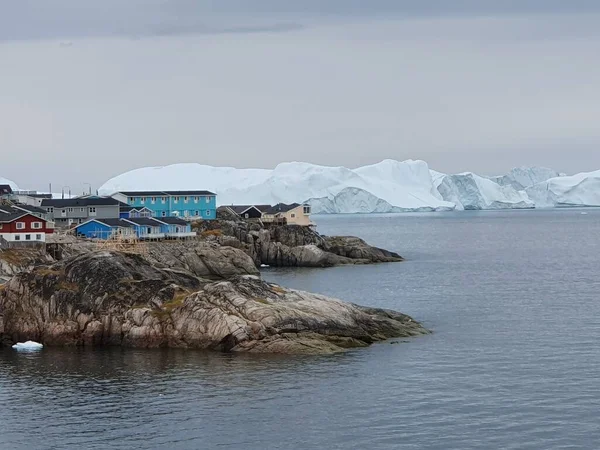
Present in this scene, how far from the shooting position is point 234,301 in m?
45.6

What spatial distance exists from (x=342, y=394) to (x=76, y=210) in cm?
6194

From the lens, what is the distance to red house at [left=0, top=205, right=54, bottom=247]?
2788 inches

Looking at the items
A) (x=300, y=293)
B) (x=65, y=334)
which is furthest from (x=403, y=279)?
(x=65, y=334)

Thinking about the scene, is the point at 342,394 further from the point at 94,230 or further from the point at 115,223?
the point at 115,223

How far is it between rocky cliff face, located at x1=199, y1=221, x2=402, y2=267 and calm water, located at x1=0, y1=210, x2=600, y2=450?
1565 inches

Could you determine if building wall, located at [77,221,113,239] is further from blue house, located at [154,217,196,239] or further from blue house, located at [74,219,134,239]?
blue house, located at [154,217,196,239]

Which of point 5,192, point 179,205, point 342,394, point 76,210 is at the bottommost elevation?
point 342,394

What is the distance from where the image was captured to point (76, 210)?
3686 inches

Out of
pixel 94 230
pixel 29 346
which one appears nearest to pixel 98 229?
pixel 94 230

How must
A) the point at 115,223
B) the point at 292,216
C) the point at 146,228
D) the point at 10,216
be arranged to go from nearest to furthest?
the point at 10,216
the point at 115,223
the point at 146,228
the point at 292,216

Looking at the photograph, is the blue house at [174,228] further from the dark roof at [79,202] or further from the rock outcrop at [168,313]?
the rock outcrop at [168,313]

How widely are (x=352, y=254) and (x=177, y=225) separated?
1994 centimetres

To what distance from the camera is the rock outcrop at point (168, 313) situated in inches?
1762

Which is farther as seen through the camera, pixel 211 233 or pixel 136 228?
pixel 211 233
